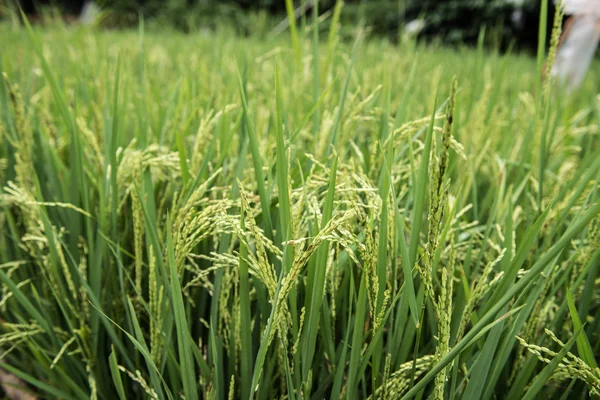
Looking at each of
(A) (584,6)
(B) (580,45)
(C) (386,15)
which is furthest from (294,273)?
(C) (386,15)

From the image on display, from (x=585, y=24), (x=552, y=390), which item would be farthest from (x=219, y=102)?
(x=585, y=24)

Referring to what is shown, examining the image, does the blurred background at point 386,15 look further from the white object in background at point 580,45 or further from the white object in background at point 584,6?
the white object in background at point 584,6

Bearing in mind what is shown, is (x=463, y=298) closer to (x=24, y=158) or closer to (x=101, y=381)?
(x=101, y=381)

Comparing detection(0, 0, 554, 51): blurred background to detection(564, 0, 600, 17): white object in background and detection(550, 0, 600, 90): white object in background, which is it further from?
detection(564, 0, 600, 17): white object in background

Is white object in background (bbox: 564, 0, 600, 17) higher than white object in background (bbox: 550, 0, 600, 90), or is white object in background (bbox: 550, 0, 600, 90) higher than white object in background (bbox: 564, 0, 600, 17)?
white object in background (bbox: 564, 0, 600, 17)

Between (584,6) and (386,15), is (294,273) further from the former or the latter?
(386,15)

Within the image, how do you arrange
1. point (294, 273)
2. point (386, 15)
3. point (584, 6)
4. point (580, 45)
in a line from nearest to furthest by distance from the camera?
point (294, 273) < point (584, 6) < point (580, 45) < point (386, 15)

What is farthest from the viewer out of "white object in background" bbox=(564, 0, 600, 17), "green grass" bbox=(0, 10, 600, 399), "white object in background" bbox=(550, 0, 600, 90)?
"white object in background" bbox=(550, 0, 600, 90)

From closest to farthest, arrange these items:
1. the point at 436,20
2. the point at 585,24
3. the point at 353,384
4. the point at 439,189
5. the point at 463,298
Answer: the point at 439,189
the point at 353,384
the point at 463,298
the point at 585,24
the point at 436,20

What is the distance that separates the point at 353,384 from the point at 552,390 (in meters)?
0.30

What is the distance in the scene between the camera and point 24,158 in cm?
75

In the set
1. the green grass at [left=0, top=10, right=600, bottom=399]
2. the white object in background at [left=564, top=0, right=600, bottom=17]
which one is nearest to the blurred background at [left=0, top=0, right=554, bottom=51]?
the white object in background at [left=564, top=0, right=600, bottom=17]

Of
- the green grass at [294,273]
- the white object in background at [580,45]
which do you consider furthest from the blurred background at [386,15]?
the green grass at [294,273]

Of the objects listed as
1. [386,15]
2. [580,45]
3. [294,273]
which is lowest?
[386,15]
